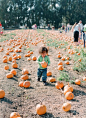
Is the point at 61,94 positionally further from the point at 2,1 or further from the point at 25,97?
the point at 2,1

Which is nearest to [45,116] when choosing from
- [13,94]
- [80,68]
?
[13,94]

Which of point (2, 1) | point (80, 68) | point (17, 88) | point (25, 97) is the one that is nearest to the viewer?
point (25, 97)

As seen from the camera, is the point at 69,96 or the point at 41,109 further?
the point at 69,96

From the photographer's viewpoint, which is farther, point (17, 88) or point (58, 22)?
point (58, 22)

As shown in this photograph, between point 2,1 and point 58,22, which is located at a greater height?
point 2,1

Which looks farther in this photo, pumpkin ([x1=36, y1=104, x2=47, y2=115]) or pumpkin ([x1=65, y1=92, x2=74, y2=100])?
pumpkin ([x1=65, y1=92, x2=74, y2=100])

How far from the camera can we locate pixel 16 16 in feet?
195

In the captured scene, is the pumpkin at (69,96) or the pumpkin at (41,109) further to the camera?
the pumpkin at (69,96)

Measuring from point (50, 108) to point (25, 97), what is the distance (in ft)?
2.54

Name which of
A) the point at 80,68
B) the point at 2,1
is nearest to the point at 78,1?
the point at 2,1

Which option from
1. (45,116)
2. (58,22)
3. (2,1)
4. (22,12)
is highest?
(2,1)

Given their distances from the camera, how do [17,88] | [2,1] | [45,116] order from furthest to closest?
[2,1]
[17,88]
[45,116]

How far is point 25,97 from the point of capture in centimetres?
388

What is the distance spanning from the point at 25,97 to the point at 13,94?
1.10 feet
